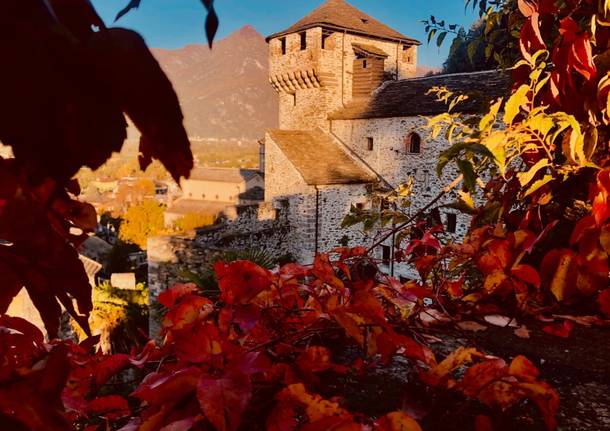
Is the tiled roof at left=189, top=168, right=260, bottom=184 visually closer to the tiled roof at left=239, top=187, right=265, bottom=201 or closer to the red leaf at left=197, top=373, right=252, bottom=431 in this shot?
the tiled roof at left=239, top=187, right=265, bottom=201

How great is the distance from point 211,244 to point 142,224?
20.9 meters

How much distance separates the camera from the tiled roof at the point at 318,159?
15578mm

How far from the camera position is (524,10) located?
1.57 m

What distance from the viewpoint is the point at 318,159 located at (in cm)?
1636

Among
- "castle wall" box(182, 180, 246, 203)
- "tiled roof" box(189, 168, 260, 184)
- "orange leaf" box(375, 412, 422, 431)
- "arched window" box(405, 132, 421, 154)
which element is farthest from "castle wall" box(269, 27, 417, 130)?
"castle wall" box(182, 180, 246, 203)

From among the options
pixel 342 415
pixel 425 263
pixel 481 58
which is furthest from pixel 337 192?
pixel 342 415

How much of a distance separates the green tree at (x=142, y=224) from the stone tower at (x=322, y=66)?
14344 mm

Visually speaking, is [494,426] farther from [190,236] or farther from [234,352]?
[190,236]

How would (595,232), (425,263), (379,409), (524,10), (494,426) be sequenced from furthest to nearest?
(425,263) < (524,10) < (595,232) < (379,409) < (494,426)

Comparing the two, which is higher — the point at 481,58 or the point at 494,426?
the point at 481,58

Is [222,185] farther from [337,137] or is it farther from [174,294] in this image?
[174,294]

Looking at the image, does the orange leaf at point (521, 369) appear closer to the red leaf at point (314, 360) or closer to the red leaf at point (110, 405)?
the red leaf at point (314, 360)

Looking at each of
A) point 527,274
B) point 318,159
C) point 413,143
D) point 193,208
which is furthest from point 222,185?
point 527,274

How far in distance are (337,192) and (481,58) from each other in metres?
7.38
